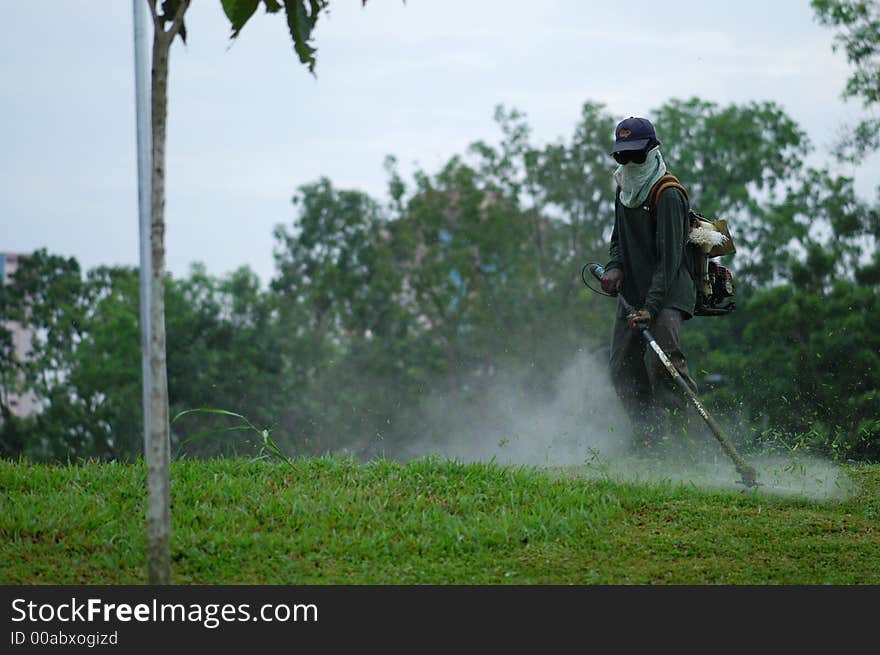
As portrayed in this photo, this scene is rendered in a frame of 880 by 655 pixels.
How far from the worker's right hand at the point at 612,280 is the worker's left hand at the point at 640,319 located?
490 millimetres

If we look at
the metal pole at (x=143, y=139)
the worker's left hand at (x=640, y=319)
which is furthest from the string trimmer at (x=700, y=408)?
the metal pole at (x=143, y=139)

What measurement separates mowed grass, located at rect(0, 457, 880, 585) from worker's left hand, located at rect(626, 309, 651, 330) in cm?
119

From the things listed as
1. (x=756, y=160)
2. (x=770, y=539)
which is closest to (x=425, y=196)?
(x=756, y=160)

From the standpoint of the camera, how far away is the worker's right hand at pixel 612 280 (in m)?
8.68

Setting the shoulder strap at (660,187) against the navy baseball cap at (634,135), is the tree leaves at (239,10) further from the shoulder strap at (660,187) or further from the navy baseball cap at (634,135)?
the shoulder strap at (660,187)

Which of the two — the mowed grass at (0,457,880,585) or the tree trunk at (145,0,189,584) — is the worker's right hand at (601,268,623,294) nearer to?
the mowed grass at (0,457,880,585)

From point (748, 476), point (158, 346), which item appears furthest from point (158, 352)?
point (748, 476)

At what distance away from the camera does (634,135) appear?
26.9ft

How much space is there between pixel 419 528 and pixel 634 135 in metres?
3.34

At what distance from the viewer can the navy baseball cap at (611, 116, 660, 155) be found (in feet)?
26.9

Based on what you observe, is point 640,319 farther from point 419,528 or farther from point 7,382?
point 7,382

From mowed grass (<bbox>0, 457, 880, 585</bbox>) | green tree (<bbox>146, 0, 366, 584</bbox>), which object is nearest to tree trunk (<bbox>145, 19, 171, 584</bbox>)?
green tree (<bbox>146, 0, 366, 584</bbox>)
